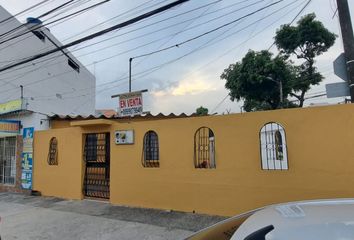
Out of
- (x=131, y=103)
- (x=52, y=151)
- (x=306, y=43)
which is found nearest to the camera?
(x=131, y=103)

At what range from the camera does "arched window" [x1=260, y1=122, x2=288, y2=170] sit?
612 centimetres

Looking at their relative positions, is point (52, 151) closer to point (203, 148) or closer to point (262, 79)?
A: point (203, 148)

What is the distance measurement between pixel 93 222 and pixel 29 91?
542 inches

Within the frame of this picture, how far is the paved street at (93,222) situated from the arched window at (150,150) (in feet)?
3.91

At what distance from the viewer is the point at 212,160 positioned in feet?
23.4

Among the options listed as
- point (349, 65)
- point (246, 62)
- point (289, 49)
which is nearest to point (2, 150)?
point (349, 65)

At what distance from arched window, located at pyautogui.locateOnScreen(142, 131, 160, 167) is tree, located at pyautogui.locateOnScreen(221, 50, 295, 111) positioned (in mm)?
15241


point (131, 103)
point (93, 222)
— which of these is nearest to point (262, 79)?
point (131, 103)

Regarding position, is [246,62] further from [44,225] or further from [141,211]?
[44,225]

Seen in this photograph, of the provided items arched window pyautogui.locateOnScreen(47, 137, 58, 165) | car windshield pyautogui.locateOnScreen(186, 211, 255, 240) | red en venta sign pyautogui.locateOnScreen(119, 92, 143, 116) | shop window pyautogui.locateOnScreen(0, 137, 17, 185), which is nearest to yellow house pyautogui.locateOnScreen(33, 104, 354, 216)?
arched window pyautogui.locateOnScreen(47, 137, 58, 165)

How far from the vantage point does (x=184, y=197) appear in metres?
7.12

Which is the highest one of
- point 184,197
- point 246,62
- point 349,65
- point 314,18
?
point 314,18

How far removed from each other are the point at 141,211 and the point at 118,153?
5.82 ft

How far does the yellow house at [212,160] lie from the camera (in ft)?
18.8
